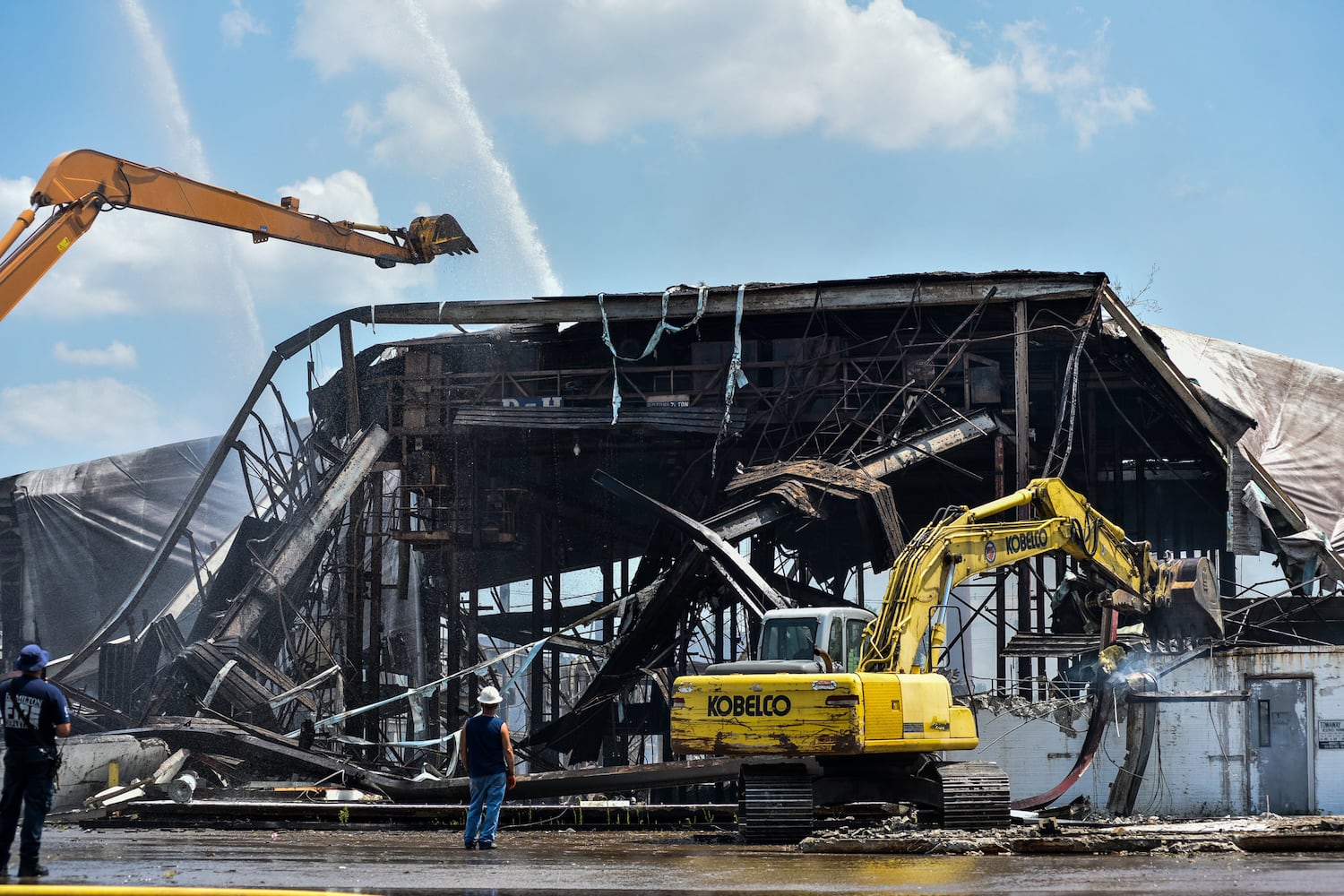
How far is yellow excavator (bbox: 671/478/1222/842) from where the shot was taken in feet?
42.9

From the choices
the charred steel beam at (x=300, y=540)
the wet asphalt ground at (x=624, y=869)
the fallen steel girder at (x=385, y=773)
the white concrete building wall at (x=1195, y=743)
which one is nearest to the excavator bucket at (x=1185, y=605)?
the white concrete building wall at (x=1195, y=743)

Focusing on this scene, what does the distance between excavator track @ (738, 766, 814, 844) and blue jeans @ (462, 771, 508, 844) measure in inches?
95.4

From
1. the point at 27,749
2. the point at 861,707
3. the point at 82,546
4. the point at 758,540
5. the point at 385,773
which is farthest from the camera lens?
the point at 82,546

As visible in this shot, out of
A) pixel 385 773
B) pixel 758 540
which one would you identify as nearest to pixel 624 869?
pixel 385 773

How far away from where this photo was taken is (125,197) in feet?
72.5

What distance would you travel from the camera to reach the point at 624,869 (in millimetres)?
10688

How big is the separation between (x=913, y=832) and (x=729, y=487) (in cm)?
872

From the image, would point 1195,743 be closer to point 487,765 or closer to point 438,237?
point 487,765

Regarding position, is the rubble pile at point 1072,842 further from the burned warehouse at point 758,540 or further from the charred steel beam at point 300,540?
the charred steel beam at point 300,540

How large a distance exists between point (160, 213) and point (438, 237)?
213 inches

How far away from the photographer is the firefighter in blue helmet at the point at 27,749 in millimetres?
9836

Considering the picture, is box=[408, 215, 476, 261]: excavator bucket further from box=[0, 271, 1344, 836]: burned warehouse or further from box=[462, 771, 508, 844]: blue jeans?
box=[462, 771, 508, 844]: blue jeans

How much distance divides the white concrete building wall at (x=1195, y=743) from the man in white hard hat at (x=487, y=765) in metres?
9.10

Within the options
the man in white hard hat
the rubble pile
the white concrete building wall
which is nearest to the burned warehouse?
the white concrete building wall
